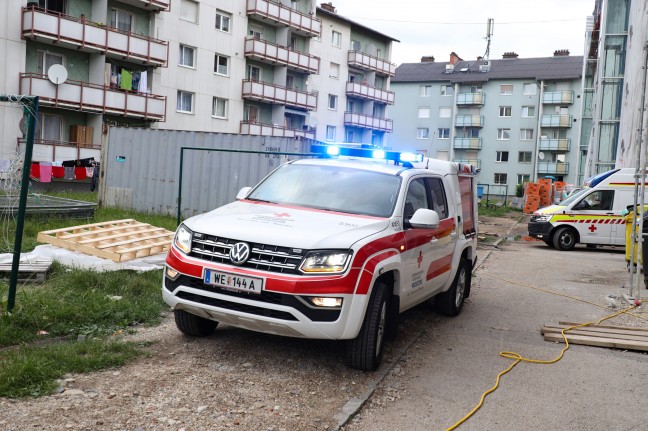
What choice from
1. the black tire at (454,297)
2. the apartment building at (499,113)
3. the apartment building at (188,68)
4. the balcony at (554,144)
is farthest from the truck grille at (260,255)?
the balcony at (554,144)

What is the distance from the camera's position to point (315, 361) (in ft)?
19.6

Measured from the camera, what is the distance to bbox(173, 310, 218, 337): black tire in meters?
6.29

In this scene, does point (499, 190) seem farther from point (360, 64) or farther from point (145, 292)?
point (145, 292)

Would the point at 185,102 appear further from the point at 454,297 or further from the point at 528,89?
the point at 528,89

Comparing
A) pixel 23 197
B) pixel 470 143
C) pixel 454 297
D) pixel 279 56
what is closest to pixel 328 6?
pixel 279 56

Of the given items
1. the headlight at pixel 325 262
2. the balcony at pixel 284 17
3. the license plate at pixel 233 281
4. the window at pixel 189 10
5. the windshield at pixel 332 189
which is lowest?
the license plate at pixel 233 281

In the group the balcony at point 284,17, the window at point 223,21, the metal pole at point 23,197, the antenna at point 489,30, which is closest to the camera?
the metal pole at point 23,197

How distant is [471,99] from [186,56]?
4220 centimetres

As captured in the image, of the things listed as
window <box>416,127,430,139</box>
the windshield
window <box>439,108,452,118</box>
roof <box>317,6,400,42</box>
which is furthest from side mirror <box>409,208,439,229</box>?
window <box>416,127,430,139</box>

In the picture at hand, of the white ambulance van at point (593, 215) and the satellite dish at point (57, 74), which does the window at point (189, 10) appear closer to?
the satellite dish at point (57, 74)

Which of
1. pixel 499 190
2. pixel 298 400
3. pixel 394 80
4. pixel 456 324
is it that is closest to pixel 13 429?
pixel 298 400

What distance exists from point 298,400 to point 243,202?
2.45 meters

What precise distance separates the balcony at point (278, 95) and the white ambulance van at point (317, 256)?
1345 inches

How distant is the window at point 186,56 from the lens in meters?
36.5
